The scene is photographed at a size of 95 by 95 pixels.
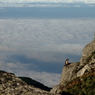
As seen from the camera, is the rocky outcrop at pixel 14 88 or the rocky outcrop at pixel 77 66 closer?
the rocky outcrop at pixel 14 88

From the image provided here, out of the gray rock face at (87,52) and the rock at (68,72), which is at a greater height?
the gray rock face at (87,52)

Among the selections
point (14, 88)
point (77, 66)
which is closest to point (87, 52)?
point (77, 66)

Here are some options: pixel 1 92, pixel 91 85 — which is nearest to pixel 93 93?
pixel 91 85

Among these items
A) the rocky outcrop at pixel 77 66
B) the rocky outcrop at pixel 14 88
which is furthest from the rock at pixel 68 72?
the rocky outcrop at pixel 14 88

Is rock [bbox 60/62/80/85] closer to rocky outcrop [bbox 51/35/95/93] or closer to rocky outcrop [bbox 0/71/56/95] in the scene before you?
rocky outcrop [bbox 51/35/95/93]

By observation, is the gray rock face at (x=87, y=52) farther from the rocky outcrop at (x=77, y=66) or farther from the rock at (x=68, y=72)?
the rock at (x=68, y=72)

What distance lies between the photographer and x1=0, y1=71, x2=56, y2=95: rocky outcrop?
112 feet

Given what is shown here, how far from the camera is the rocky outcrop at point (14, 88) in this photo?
1345 inches

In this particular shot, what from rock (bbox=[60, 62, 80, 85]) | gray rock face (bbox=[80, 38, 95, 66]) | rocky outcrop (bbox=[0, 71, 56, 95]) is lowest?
rocky outcrop (bbox=[0, 71, 56, 95])

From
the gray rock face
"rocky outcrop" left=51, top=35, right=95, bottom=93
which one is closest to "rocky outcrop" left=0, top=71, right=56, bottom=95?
"rocky outcrop" left=51, top=35, right=95, bottom=93

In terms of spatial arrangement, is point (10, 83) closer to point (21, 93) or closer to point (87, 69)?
point (21, 93)

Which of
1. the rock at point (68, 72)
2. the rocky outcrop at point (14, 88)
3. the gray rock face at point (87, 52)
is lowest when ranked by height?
the rocky outcrop at point (14, 88)

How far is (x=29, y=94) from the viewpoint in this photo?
33812 mm

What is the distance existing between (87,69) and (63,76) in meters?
10.4
